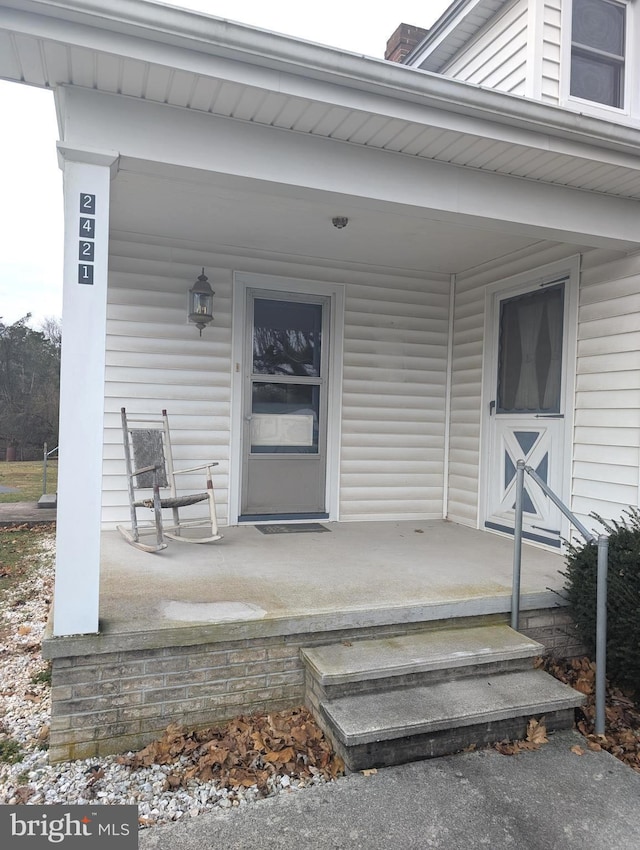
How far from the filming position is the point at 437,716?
7.70ft

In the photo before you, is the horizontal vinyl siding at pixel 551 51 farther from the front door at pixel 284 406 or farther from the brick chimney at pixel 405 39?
the front door at pixel 284 406

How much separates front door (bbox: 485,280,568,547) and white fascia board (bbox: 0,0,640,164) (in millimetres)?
1501

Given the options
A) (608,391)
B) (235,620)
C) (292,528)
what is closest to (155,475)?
(292,528)

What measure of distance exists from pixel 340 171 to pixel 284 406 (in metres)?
2.40

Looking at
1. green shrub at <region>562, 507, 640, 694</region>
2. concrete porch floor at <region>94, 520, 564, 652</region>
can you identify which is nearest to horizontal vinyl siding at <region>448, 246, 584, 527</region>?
concrete porch floor at <region>94, 520, 564, 652</region>

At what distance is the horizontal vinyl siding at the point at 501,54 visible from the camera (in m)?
4.41

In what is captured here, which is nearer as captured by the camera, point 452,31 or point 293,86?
point 293,86

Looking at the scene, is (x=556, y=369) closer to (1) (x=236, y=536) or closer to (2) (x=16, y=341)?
(1) (x=236, y=536)

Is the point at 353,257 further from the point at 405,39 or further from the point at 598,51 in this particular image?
the point at 405,39

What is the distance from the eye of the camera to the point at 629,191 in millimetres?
3449

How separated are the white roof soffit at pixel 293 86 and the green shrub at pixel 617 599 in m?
2.03

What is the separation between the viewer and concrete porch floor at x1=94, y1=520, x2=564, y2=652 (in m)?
2.59

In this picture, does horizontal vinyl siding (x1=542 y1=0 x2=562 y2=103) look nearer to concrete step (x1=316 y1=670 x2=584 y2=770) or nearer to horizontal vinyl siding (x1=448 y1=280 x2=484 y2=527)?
horizontal vinyl siding (x1=448 y1=280 x2=484 y2=527)

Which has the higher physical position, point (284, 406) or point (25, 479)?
point (284, 406)
